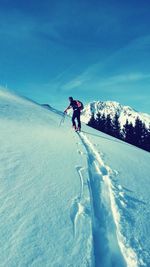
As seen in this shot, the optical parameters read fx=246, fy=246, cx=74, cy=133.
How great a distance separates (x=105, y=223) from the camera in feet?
16.7

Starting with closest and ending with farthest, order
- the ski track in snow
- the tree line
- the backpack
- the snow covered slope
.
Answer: the snow covered slope → the ski track in snow → the backpack → the tree line

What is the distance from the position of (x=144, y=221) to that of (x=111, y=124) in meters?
62.0

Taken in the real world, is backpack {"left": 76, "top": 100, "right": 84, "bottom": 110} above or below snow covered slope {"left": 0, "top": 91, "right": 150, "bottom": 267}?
above

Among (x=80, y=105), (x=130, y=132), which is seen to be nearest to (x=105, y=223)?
(x=80, y=105)

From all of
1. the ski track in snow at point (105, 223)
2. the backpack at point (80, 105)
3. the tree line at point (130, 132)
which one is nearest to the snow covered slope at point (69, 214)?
the ski track in snow at point (105, 223)

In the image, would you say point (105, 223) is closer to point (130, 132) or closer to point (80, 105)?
point (80, 105)

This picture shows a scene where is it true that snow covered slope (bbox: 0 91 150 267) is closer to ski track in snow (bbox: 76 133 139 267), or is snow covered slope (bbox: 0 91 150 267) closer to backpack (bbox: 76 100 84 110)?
ski track in snow (bbox: 76 133 139 267)

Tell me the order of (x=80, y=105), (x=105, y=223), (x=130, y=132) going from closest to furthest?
(x=105, y=223) < (x=80, y=105) < (x=130, y=132)

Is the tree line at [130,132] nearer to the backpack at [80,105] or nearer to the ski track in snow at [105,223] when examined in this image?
the backpack at [80,105]

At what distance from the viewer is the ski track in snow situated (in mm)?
4160

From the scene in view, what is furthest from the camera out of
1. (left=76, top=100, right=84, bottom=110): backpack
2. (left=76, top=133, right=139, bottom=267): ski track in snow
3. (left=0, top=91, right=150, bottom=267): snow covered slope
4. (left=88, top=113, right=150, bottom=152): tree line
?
(left=88, top=113, right=150, bottom=152): tree line

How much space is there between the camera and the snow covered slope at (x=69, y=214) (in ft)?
13.1

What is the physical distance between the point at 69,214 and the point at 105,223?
0.76 metres

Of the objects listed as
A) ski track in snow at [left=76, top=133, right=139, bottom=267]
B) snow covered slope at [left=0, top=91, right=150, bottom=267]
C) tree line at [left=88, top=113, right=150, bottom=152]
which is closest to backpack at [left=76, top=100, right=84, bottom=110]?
snow covered slope at [left=0, top=91, right=150, bottom=267]
